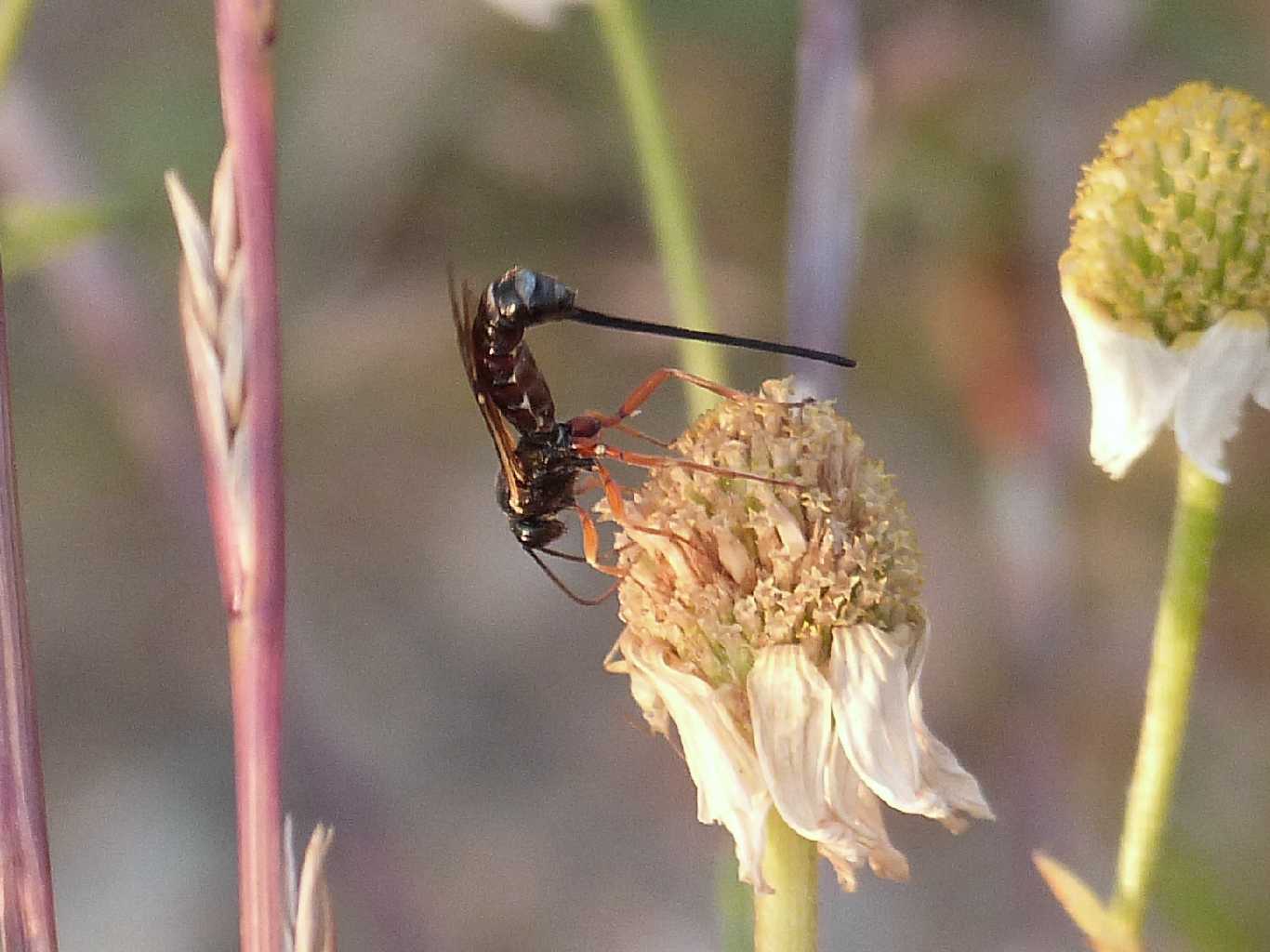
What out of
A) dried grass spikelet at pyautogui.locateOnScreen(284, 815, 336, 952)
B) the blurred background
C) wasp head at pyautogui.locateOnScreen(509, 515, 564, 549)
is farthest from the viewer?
the blurred background

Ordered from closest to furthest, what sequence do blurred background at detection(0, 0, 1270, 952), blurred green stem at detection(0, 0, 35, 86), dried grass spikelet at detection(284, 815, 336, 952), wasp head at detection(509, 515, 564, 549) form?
dried grass spikelet at detection(284, 815, 336, 952) → blurred green stem at detection(0, 0, 35, 86) → wasp head at detection(509, 515, 564, 549) → blurred background at detection(0, 0, 1270, 952)

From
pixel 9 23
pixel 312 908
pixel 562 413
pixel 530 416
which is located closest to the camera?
pixel 312 908

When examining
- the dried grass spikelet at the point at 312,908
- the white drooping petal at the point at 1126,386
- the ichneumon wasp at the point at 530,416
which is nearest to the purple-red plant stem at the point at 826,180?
the ichneumon wasp at the point at 530,416

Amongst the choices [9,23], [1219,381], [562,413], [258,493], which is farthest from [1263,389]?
[562,413]

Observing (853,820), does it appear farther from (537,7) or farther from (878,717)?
(537,7)

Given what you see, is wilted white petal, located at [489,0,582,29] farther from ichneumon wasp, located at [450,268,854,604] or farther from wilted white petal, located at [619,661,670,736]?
wilted white petal, located at [619,661,670,736]

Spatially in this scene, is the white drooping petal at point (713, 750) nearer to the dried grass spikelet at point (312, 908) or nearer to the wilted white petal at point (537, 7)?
the dried grass spikelet at point (312, 908)

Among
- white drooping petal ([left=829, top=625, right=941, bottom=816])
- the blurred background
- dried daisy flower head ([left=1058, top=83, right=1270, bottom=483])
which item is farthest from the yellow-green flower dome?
the blurred background

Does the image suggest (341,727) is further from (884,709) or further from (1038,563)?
(884,709)
